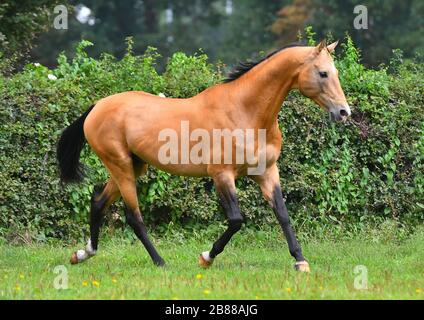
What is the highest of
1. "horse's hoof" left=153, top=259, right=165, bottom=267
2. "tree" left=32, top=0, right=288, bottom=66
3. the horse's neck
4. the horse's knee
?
the horse's neck

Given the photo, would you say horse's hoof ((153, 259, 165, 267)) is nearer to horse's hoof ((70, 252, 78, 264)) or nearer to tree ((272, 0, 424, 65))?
horse's hoof ((70, 252, 78, 264))

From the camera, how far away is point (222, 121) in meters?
8.48

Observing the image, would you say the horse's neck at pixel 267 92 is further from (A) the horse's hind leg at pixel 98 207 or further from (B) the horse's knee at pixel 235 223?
(A) the horse's hind leg at pixel 98 207

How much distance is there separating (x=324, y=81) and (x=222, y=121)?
102cm

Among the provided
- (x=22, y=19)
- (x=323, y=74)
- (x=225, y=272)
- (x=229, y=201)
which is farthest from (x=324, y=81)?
(x=22, y=19)

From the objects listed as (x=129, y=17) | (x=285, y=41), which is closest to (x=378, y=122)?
(x=285, y=41)

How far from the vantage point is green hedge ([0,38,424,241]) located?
10.6 m

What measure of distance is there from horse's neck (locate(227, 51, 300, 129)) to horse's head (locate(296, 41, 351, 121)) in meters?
0.21

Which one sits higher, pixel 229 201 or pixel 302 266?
pixel 229 201

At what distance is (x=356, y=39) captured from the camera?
32.9 m

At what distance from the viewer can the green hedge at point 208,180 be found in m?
10.6

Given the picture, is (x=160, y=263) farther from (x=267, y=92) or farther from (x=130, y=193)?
(x=267, y=92)

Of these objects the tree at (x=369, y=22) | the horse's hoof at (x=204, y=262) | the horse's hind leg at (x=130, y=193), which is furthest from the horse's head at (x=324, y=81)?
→ the tree at (x=369, y=22)

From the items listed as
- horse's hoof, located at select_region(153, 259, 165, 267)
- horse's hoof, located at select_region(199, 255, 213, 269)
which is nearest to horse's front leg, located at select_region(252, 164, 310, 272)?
horse's hoof, located at select_region(199, 255, 213, 269)
